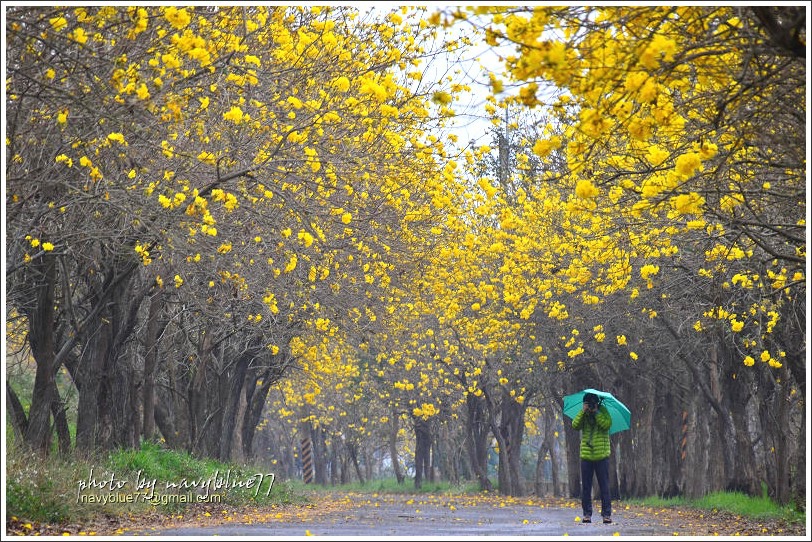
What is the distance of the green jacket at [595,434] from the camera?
13891 millimetres

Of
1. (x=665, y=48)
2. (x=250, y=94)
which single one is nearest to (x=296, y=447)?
(x=250, y=94)

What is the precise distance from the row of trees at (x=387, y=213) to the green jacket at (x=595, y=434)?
189 centimetres

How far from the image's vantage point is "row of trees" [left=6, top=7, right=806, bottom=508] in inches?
326

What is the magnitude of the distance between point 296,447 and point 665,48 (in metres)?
75.3

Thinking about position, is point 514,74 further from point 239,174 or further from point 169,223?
point 169,223

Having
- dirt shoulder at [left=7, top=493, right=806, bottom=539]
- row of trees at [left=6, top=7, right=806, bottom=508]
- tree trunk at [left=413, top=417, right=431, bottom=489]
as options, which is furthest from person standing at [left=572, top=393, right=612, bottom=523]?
tree trunk at [left=413, top=417, right=431, bottom=489]

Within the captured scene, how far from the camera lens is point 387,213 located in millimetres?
16766

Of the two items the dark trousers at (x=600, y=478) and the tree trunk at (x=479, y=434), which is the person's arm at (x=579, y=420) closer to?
the dark trousers at (x=600, y=478)

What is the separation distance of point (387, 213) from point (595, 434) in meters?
4.83

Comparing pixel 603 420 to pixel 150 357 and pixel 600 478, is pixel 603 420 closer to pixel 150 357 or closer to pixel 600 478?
pixel 600 478

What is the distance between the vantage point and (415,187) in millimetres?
17250

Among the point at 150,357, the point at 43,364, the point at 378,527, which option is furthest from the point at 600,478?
the point at 150,357

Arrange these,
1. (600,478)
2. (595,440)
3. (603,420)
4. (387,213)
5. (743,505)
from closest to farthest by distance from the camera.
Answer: (603,420) → (595,440) → (600,478) → (387,213) → (743,505)

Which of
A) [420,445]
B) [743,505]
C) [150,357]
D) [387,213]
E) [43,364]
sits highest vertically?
[387,213]
